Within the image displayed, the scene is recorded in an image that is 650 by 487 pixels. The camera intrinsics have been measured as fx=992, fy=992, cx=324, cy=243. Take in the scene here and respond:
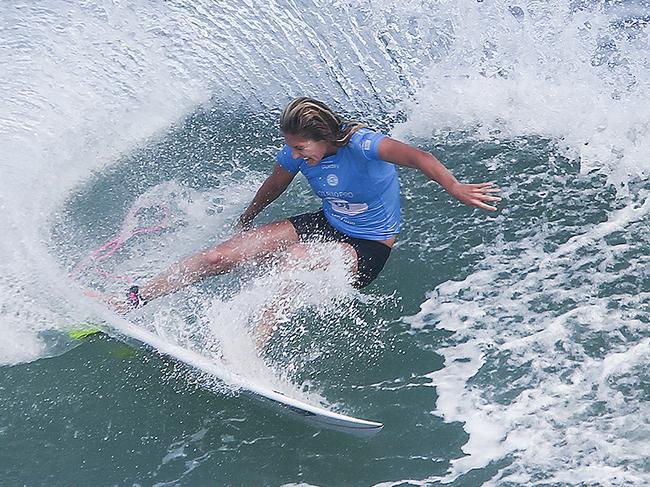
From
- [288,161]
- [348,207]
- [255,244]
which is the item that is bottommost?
[255,244]

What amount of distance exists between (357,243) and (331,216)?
21 cm

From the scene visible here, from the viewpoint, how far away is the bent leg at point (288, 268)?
4.88 metres

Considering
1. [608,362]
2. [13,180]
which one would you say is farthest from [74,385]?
[608,362]

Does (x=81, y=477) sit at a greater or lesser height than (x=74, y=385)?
lesser

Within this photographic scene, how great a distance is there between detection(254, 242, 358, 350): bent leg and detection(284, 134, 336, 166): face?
47cm

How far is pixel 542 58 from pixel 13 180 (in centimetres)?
395

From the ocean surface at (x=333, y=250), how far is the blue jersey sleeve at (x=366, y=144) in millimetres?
615

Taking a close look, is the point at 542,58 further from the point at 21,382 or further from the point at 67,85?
the point at 21,382

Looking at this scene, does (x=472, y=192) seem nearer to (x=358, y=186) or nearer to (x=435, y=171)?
(x=435, y=171)

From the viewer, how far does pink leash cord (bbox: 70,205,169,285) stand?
5754 millimetres

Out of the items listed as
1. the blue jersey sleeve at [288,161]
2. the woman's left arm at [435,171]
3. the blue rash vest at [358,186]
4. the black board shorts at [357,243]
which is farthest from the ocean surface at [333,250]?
the woman's left arm at [435,171]

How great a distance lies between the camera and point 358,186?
16.6 feet

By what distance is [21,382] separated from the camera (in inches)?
204

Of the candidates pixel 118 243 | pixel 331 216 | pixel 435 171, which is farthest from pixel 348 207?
pixel 118 243
